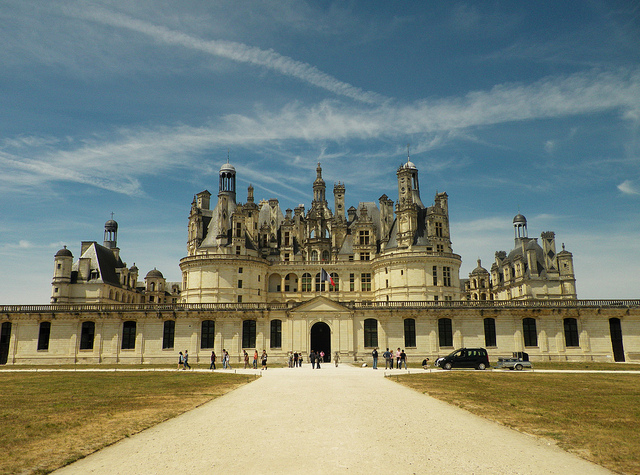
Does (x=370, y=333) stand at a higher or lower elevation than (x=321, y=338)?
higher

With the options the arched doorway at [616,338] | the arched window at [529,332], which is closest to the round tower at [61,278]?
the arched window at [529,332]

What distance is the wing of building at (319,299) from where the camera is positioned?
172 ft

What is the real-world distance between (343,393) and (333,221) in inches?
1963

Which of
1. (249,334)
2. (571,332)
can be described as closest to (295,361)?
(249,334)

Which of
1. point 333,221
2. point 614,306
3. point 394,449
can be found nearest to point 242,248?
point 333,221

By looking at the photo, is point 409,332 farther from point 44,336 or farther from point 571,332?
point 44,336

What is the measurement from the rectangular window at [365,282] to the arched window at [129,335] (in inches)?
1274

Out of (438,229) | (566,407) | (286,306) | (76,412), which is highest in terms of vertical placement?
(438,229)

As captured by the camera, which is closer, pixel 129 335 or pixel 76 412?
pixel 76 412

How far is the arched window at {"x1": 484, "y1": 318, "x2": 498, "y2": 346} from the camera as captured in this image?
52.8 m

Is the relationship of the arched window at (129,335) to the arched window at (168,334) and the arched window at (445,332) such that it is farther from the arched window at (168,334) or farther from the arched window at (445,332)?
the arched window at (445,332)

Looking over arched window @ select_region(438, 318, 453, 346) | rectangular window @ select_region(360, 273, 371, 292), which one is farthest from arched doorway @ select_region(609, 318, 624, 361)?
rectangular window @ select_region(360, 273, 371, 292)

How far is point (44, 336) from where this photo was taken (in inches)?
2109

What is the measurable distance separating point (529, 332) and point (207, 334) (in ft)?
121
